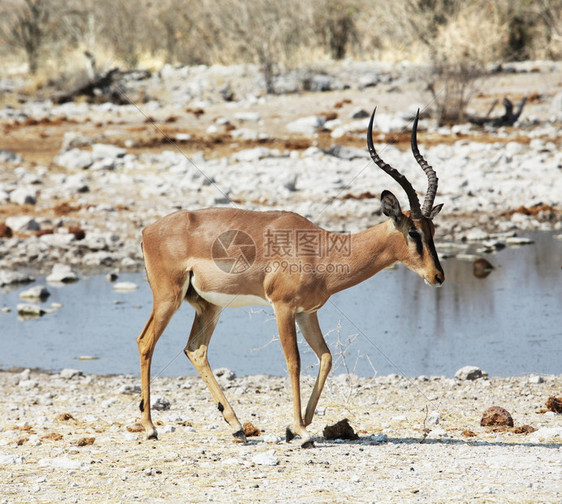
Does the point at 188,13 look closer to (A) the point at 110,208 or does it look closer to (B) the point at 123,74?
(B) the point at 123,74

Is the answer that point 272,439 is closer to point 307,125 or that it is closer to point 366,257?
point 366,257

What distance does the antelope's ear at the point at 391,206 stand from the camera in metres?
6.71

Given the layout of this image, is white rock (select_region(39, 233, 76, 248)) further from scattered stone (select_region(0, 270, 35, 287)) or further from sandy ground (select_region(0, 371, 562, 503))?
sandy ground (select_region(0, 371, 562, 503))

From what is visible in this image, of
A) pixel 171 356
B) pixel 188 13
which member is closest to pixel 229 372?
pixel 171 356

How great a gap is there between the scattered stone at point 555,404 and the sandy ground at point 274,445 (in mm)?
80

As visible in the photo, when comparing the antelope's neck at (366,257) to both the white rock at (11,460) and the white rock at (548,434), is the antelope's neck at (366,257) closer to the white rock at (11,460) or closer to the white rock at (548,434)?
the white rock at (548,434)

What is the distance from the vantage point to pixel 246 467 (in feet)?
19.9

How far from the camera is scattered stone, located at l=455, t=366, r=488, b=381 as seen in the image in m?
9.11

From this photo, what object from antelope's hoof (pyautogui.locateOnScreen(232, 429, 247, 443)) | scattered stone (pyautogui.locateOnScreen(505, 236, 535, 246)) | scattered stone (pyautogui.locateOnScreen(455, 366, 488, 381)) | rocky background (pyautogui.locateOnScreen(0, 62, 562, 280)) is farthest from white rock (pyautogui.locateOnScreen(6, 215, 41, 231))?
antelope's hoof (pyautogui.locateOnScreen(232, 429, 247, 443))

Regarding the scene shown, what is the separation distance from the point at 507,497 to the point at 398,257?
2.27 m

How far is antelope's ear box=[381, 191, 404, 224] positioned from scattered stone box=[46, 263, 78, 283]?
8.44 meters

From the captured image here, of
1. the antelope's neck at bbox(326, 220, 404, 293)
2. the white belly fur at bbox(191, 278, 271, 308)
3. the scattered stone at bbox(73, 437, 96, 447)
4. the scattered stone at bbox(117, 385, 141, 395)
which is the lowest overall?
the scattered stone at bbox(117, 385, 141, 395)

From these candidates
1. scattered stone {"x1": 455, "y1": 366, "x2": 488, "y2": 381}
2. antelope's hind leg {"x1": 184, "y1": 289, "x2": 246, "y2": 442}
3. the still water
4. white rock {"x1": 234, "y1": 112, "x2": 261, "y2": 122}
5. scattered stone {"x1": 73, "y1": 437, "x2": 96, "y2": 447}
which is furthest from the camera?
white rock {"x1": 234, "y1": 112, "x2": 261, "y2": 122}

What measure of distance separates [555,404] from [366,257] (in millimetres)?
2293
